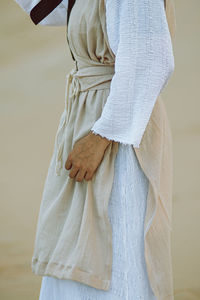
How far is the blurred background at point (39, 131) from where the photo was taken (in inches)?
82.6

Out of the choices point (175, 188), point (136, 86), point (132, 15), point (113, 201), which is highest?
point (132, 15)

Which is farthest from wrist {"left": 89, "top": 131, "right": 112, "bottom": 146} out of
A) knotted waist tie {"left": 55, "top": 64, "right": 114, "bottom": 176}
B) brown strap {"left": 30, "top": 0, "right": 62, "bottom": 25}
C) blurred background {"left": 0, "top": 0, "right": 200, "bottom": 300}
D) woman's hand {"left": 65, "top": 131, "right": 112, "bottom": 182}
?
blurred background {"left": 0, "top": 0, "right": 200, "bottom": 300}

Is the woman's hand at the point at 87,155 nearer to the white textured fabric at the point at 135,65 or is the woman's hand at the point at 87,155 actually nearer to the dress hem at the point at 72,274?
the white textured fabric at the point at 135,65

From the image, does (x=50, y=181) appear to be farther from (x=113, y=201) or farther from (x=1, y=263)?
(x=1, y=263)

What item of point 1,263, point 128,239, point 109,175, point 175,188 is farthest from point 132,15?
point 1,263

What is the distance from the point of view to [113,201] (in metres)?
0.97

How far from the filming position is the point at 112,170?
976mm

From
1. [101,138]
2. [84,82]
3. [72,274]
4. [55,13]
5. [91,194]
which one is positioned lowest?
[72,274]

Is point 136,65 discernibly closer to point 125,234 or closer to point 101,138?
point 101,138

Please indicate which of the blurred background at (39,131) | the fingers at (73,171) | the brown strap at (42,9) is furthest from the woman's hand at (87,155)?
the blurred background at (39,131)

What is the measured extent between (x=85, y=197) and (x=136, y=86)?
0.24 metres

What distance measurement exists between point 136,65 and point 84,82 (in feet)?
0.61

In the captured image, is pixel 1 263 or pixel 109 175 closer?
pixel 109 175

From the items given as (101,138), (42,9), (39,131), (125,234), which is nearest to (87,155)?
(101,138)
